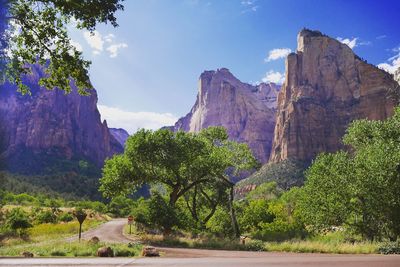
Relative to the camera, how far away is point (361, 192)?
90.5 ft

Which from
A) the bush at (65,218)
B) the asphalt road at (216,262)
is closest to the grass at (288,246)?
the asphalt road at (216,262)

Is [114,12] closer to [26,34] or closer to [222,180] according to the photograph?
[26,34]

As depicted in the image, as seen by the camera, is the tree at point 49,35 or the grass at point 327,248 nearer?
the tree at point 49,35

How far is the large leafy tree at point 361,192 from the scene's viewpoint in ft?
89.9

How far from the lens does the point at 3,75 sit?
39.2 feet

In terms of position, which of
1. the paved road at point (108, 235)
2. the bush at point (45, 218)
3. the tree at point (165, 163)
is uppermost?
the tree at point (165, 163)

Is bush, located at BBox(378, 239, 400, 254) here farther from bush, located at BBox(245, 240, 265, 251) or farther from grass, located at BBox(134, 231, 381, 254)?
bush, located at BBox(245, 240, 265, 251)

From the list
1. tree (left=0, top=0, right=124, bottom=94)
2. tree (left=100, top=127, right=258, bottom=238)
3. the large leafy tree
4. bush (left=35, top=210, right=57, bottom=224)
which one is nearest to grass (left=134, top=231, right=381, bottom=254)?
the large leafy tree

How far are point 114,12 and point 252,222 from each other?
39.9m

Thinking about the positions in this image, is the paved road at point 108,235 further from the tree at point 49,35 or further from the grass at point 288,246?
the tree at point 49,35

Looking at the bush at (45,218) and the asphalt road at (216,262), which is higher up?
the asphalt road at (216,262)

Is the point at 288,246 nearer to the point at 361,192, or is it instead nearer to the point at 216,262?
the point at 216,262

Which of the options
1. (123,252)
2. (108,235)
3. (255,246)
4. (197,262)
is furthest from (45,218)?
(197,262)

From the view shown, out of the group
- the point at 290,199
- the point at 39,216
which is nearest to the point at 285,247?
the point at 39,216
